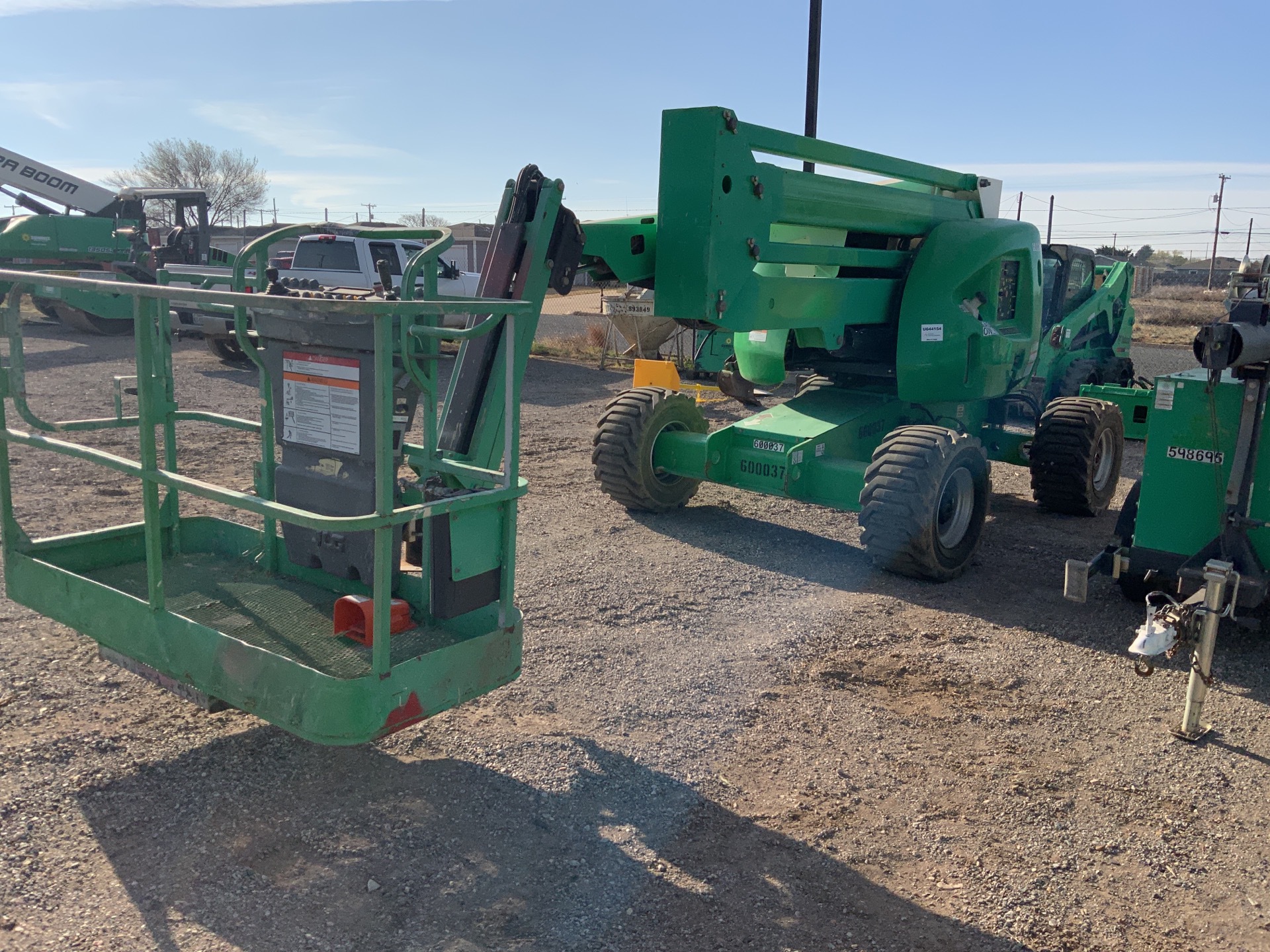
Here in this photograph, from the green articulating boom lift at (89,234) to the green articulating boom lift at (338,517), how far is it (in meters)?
15.8

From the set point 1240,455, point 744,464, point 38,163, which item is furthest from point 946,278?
point 38,163

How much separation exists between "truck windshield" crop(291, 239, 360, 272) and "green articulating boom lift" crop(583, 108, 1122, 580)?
9.55 m

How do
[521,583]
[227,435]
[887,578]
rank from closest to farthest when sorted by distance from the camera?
[521,583] → [887,578] → [227,435]

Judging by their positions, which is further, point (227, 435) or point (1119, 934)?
point (227, 435)

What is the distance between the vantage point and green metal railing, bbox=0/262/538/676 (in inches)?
Result: 123

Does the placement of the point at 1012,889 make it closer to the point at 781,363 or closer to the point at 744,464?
the point at 744,464

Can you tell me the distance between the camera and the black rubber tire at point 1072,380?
391 inches

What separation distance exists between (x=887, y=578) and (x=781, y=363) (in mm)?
1917

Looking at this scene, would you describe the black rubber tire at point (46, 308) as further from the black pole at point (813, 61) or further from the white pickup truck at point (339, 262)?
the black pole at point (813, 61)

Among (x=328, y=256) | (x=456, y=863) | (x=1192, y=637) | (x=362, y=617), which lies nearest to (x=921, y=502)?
(x=1192, y=637)

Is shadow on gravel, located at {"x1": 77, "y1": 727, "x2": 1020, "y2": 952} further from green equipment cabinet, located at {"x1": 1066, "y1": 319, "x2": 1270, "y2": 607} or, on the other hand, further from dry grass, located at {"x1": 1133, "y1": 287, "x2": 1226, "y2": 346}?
dry grass, located at {"x1": 1133, "y1": 287, "x2": 1226, "y2": 346}

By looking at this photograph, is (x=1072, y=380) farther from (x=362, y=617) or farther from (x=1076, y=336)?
(x=362, y=617)

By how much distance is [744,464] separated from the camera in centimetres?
743

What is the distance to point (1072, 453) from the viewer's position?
26.5 ft
